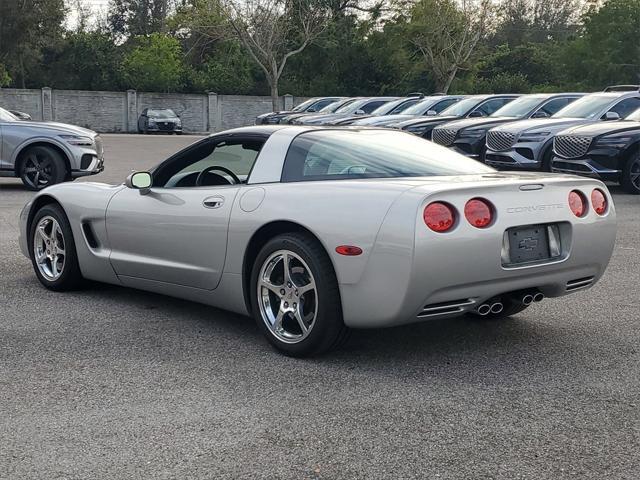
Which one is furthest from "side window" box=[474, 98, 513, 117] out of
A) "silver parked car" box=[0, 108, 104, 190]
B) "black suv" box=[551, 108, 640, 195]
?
"silver parked car" box=[0, 108, 104, 190]

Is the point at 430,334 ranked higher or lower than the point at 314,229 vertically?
lower

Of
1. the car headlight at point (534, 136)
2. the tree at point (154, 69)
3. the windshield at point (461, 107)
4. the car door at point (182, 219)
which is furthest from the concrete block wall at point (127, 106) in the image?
the car door at point (182, 219)

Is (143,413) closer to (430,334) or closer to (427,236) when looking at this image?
(427,236)

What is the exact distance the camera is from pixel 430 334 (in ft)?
16.9

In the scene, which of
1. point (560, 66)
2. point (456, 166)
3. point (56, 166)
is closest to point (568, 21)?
point (560, 66)

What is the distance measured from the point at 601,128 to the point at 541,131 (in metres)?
1.25

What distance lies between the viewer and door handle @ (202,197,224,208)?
5.05 m

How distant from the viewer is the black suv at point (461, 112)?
59.7ft

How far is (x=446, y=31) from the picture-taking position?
48.2 meters

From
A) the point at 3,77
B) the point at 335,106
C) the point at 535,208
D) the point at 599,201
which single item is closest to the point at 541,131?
the point at 599,201

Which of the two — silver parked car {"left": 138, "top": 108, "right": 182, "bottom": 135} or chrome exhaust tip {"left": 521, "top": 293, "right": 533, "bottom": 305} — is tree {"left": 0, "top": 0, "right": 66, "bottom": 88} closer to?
silver parked car {"left": 138, "top": 108, "right": 182, "bottom": 135}

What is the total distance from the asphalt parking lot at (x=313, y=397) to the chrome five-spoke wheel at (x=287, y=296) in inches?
6.6

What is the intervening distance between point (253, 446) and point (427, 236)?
1.35m

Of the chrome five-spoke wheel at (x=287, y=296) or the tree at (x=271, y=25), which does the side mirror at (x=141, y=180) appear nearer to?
the chrome five-spoke wheel at (x=287, y=296)
